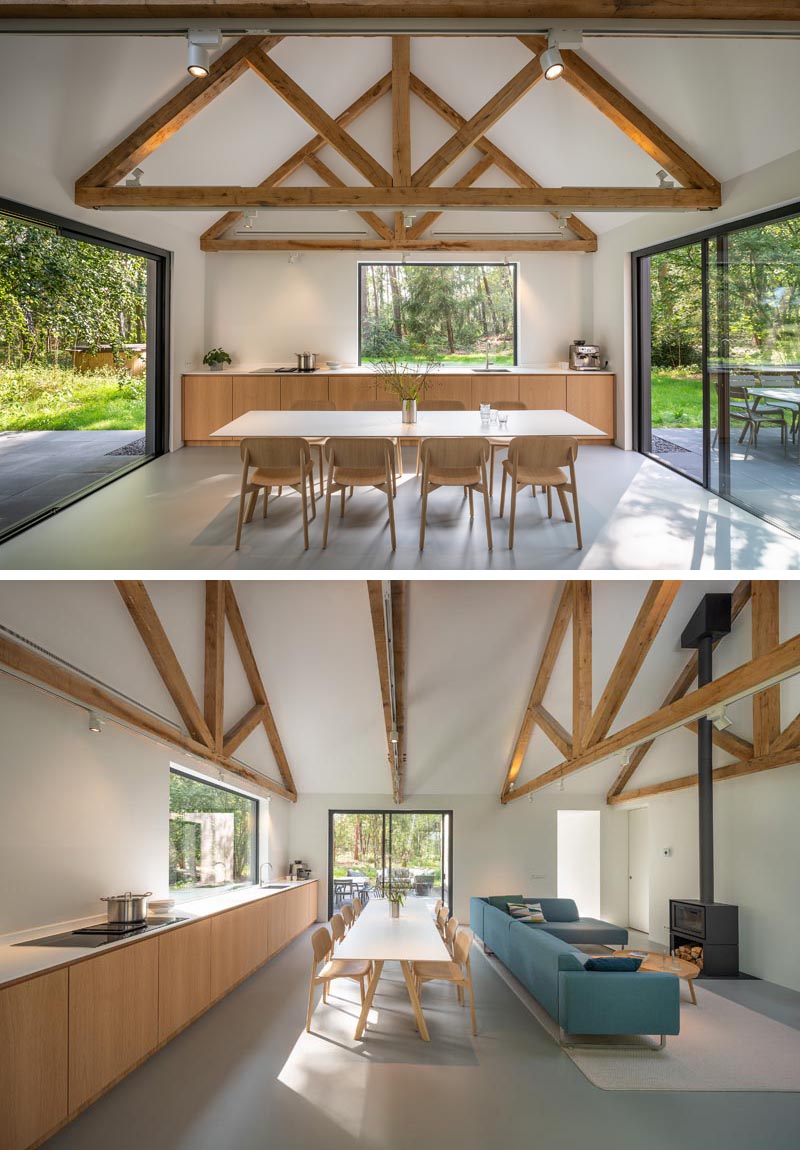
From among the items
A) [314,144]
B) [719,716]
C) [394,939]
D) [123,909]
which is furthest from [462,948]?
[314,144]

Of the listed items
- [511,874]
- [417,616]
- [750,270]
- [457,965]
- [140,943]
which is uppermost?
[750,270]

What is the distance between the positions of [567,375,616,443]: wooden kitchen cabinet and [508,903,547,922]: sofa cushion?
6561 mm

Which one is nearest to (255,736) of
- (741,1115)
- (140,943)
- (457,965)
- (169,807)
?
(169,807)

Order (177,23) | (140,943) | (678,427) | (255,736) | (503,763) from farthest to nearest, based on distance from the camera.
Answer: (503,763)
(255,736)
(678,427)
(140,943)
(177,23)

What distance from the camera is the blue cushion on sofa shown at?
6.58 m

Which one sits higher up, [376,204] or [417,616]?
[376,204]

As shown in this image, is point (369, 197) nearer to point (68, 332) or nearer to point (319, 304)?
point (319, 304)

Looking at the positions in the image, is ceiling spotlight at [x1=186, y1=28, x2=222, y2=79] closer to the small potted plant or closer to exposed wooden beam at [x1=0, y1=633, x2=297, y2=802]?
exposed wooden beam at [x1=0, y1=633, x2=297, y2=802]

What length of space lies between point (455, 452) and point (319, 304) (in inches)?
98.0

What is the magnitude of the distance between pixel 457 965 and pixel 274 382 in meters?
4.95

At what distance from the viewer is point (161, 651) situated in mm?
7180

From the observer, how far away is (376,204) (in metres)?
5.75

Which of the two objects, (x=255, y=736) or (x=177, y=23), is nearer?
(x=177, y=23)

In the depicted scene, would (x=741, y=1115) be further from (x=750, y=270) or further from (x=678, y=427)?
(x=750, y=270)
